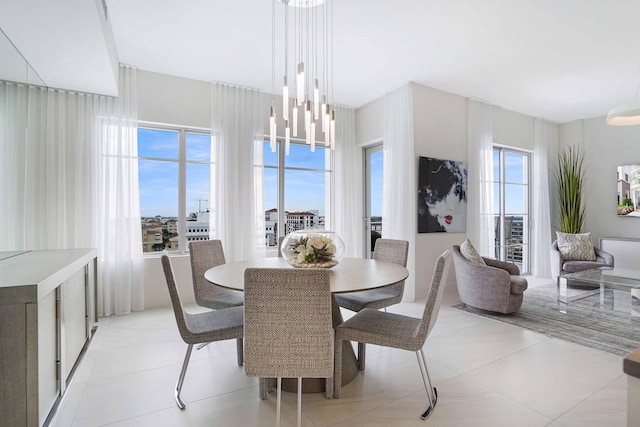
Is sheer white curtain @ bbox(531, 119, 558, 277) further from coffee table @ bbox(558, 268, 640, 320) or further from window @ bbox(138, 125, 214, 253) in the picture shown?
window @ bbox(138, 125, 214, 253)

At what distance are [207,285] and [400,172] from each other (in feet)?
9.64

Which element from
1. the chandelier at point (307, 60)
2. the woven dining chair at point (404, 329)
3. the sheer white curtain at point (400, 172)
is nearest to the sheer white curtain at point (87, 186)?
the chandelier at point (307, 60)

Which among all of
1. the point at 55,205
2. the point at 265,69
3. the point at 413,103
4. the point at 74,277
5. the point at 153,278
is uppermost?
the point at 265,69

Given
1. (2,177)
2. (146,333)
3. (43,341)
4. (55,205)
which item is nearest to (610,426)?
(43,341)

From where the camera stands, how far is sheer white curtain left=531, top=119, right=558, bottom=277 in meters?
5.97

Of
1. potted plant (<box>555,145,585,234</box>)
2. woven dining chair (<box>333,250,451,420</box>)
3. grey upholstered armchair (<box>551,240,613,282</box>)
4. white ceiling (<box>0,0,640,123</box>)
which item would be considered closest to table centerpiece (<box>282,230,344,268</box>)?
woven dining chair (<box>333,250,451,420</box>)

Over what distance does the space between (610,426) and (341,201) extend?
394cm

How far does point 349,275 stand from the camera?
2.19 meters

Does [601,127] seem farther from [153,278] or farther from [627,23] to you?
[153,278]

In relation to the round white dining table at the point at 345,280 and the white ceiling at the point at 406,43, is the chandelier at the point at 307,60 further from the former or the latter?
the round white dining table at the point at 345,280

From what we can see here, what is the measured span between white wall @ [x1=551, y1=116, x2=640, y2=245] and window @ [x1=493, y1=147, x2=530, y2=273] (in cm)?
102

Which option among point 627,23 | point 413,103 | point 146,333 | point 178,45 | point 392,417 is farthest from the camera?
point 413,103

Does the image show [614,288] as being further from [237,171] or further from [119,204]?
[119,204]

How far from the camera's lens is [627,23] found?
9.78 feet
